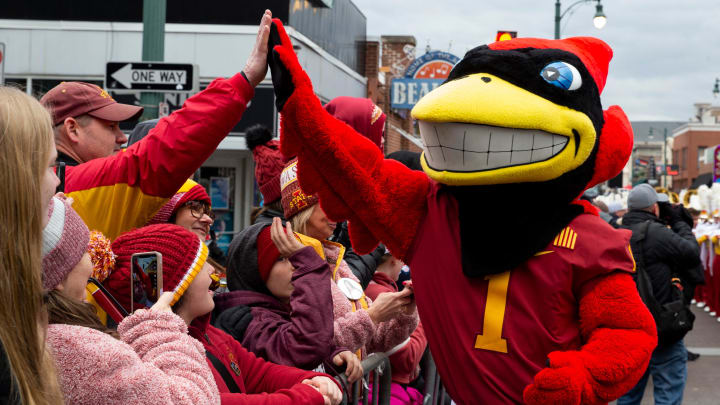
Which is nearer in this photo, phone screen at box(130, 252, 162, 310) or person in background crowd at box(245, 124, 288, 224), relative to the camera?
phone screen at box(130, 252, 162, 310)

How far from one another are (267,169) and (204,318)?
58.5 inches

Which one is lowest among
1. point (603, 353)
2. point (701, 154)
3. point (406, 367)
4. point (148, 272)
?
point (406, 367)

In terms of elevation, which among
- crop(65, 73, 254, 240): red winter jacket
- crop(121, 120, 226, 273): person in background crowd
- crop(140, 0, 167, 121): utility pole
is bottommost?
crop(121, 120, 226, 273): person in background crowd

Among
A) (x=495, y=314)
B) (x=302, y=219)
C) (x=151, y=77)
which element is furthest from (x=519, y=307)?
(x=151, y=77)

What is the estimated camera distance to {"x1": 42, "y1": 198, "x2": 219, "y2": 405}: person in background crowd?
174 cm

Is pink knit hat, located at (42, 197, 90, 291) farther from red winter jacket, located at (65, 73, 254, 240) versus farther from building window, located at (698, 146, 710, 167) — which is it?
building window, located at (698, 146, 710, 167)

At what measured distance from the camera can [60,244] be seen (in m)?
1.88

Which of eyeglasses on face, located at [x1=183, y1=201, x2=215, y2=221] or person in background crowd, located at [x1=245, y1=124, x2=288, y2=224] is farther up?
person in background crowd, located at [x1=245, y1=124, x2=288, y2=224]

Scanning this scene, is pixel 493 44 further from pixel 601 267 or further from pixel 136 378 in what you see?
pixel 136 378

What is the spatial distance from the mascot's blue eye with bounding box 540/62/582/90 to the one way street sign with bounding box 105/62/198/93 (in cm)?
429

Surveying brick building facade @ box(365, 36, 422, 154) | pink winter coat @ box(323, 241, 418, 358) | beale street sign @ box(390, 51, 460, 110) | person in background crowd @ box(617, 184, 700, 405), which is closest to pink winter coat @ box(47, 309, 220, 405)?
pink winter coat @ box(323, 241, 418, 358)

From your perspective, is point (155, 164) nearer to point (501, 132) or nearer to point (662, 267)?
point (501, 132)

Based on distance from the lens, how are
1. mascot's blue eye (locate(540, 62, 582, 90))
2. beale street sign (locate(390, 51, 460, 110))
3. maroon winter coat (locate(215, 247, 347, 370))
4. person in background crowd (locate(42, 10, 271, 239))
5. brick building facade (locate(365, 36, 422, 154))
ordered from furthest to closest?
brick building facade (locate(365, 36, 422, 154)), beale street sign (locate(390, 51, 460, 110)), maroon winter coat (locate(215, 247, 347, 370)), person in background crowd (locate(42, 10, 271, 239)), mascot's blue eye (locate(540, 62, 582, 90))

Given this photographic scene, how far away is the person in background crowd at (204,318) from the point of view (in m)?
2.44
